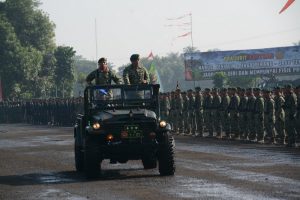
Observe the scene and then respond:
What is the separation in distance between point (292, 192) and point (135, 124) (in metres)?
3.72

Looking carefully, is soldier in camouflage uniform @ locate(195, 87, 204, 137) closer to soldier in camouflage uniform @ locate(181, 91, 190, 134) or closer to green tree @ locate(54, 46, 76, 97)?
soldier in camouflage uniform @ locate(181, 91, 190, 134)

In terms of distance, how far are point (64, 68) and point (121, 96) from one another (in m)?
63.2

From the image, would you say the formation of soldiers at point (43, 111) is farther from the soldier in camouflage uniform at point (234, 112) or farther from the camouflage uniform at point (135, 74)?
the camouflage uniform at point (135, 74)

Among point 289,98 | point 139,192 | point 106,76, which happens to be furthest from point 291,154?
point 139,192

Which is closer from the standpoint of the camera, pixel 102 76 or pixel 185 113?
pixel 102 76

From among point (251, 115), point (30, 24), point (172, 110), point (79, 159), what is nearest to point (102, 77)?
point (79, 159)

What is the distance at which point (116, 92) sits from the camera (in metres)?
15.7

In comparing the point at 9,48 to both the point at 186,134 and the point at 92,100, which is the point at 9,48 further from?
the point at 92,100

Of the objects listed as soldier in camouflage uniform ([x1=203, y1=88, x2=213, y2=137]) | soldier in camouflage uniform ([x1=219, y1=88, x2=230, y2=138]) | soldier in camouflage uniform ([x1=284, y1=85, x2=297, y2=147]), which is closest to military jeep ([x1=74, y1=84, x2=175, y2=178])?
soldier in camouflage uniform ([x1=284, y1=85, x2=297, y2=147])

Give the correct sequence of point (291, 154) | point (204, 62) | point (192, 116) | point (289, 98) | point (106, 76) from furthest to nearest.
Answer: point (204, 62) → point (192, 116) → point (289, 98) → point (291, 154) → point (106, 76)

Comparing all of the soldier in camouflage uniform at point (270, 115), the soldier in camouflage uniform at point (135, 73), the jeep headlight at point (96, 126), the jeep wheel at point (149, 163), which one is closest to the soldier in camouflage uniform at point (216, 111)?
the soldier in camouflage uniform at point (270, 115)

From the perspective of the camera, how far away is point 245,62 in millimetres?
70500

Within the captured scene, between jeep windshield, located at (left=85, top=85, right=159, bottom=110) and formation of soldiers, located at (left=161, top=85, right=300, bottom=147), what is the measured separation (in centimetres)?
831

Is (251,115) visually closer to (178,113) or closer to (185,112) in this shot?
(185,112)
